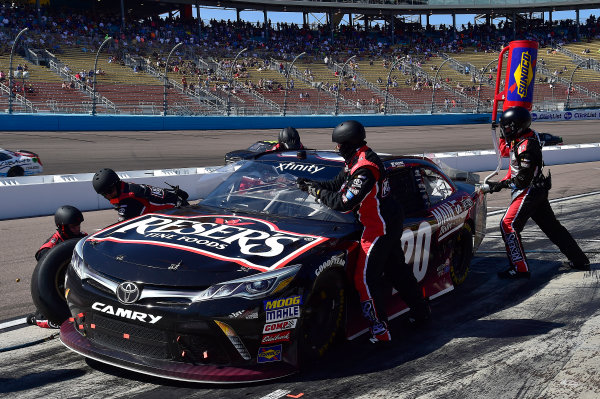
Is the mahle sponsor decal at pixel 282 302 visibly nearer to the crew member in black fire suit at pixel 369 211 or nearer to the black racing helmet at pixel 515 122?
the crew member in black fire suit at pixel 369 211

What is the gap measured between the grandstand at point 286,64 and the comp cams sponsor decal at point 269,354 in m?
28.5

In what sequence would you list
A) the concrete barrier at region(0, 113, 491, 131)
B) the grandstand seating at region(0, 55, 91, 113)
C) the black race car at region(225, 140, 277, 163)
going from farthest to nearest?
1. the grandstand seating at region(0, 55, 91, 113)
2. the concrete barrier at region(0, 113, 491, 131)
3. the black race car at region(225, 140, 277, 163)

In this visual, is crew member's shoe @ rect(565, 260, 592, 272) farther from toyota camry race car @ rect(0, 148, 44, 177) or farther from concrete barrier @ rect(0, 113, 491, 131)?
concrete barrier @ rect(0, 113, 491, 131)

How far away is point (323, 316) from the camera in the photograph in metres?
4.65

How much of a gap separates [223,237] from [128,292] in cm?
81

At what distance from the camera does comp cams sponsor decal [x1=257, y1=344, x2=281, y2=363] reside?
164 inches

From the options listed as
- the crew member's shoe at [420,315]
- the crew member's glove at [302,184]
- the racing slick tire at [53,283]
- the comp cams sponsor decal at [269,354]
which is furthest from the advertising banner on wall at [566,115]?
the comp cams sponsor decal at [269,354]

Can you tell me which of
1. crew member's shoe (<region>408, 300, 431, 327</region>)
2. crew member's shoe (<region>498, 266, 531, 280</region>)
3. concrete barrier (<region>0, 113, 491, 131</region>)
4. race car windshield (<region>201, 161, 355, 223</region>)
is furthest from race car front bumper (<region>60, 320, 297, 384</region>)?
concrete barrier (<region>0, 113, 491, 131</region>)

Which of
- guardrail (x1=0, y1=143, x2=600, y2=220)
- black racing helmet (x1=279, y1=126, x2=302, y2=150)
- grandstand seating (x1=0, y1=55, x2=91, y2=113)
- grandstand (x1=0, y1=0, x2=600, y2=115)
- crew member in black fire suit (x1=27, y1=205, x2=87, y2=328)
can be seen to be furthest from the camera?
grandstand (x1=0, y1=0, x2=600, y2=115)

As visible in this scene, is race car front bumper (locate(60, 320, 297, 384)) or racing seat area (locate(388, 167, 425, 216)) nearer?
race car front bumper (locate(60, 320, 297, 384))

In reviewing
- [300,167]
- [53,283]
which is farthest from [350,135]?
[53,283]

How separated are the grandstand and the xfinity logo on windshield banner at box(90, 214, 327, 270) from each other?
27.2m

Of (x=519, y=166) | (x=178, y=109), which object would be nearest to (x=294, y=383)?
(x=519, y=166)

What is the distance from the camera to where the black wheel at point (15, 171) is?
18.6m
